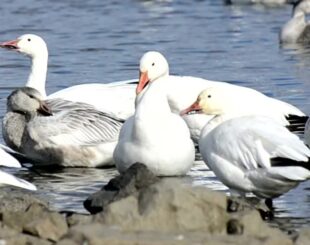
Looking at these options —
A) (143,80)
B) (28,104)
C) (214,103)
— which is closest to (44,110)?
(28,104)

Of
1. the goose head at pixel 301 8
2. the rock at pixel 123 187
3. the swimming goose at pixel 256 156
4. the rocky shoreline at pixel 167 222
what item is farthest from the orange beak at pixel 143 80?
the goose head at pixel 301 8

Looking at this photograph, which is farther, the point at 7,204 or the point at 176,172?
the point at 176,172

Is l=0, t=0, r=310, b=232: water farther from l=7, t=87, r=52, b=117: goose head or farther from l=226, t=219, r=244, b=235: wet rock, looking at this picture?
l=226, t=219, r=244, b=235: wet rock

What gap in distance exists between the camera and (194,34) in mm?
22031

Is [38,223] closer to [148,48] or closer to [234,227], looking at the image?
[234,227]

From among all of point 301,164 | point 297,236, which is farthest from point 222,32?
point 297,236

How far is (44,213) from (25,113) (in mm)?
4308

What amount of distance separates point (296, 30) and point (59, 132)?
1030cm

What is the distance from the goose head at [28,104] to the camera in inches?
496

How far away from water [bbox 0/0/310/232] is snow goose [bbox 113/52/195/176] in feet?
1.43

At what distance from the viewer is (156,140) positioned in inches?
425

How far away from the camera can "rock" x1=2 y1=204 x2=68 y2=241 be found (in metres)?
8.00

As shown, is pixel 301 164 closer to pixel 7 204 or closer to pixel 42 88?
pixel 7 204

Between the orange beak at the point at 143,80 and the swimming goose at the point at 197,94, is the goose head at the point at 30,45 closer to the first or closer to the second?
the swimming goose at the point at 197,94
